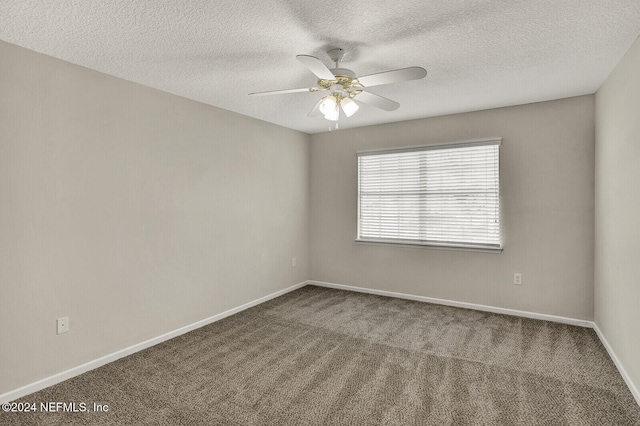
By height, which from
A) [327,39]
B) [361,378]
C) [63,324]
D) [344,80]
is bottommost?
[361,378]

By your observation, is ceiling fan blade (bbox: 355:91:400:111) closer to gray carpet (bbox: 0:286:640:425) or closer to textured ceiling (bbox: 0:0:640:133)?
textured ceiling (bbox: 0:0:640:133)

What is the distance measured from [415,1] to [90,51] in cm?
220

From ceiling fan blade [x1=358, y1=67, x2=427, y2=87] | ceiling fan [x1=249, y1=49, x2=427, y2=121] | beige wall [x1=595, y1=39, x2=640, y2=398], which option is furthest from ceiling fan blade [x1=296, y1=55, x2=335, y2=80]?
beige wall [x1=595, y1=39, x2=640, y2=398]

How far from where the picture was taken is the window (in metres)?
4.06

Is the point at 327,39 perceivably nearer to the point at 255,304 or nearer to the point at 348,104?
the point at 348,104

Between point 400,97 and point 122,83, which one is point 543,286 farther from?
point 122,83

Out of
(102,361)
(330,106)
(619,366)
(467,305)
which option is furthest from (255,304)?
(619,366)

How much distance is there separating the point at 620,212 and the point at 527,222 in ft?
3.84

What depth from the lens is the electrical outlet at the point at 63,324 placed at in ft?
8.41

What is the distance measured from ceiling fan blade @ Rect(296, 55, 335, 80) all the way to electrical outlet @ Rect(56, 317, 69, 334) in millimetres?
2536

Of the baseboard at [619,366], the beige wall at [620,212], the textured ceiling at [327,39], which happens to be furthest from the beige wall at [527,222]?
the textured ceiling at [327,39]

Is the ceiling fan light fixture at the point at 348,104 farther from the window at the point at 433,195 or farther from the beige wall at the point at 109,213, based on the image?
the window at the point at 433,195

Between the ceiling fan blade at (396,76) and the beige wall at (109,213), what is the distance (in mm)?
2076

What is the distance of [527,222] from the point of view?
12.6 feet
